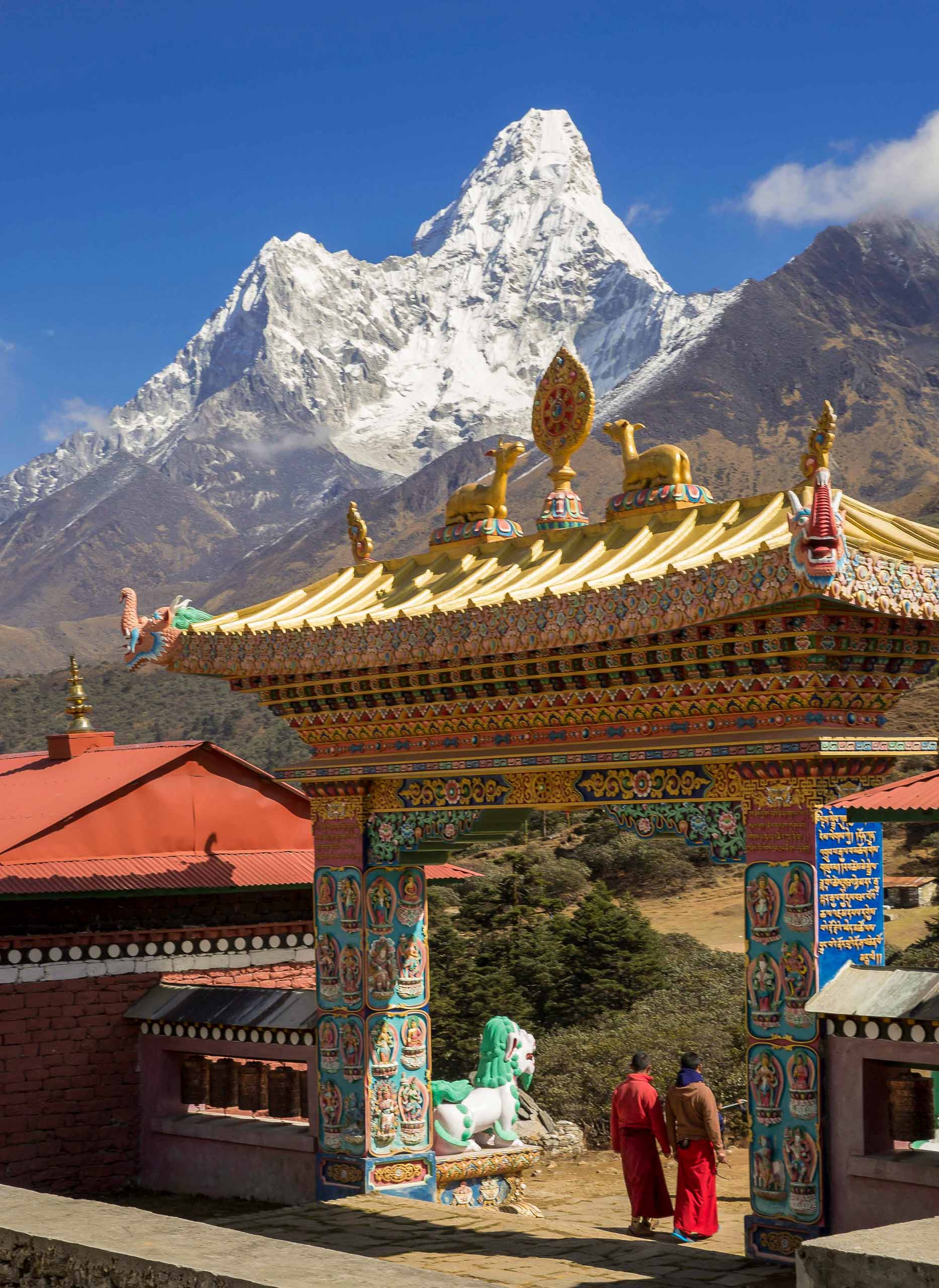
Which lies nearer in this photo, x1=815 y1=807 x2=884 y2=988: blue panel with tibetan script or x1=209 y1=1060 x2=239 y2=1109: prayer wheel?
x1=815 y1=807 x2=884 y2=988: blue panel with tibetan script

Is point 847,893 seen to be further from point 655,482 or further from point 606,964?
point 606,964

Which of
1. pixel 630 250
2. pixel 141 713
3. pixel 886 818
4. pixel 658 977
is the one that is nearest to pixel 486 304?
pixel 630 250

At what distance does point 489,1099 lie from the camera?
32.4ft

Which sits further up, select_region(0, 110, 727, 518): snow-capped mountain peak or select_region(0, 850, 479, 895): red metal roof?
select_region(0, 110, 727, 518): snow-capped mountain peak

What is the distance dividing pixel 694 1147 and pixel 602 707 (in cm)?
228

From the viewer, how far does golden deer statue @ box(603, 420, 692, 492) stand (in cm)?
852

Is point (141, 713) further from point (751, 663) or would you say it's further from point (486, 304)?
point (486, 304)

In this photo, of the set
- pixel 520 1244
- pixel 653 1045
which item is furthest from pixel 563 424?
pixel 653 1045

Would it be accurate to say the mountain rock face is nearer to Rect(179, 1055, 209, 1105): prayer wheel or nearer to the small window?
Rect(179, 1055, 209, 1105): prayer wheel

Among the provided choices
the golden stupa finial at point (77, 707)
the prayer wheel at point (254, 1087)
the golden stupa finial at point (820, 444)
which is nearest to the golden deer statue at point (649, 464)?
the golden stupa finial at point (820, 444)

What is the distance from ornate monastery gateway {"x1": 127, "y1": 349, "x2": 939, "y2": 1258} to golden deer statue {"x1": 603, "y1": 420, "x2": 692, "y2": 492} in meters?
0.02

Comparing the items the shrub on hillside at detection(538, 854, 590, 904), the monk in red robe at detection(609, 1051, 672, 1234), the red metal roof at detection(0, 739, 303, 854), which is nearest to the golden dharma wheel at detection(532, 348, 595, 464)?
the red metal roof at detection(0, 739, 303, 854)

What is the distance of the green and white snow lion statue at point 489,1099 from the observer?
31.5ft

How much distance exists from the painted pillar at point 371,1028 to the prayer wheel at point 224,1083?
1138mm
